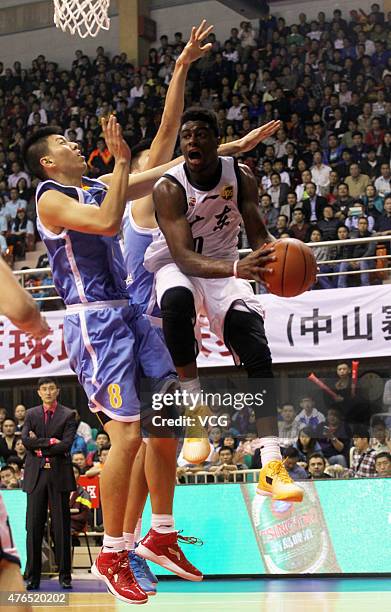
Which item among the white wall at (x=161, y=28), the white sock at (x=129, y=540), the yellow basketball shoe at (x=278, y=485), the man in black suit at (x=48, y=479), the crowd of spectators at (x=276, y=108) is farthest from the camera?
the white wall at (x=161, y=28)

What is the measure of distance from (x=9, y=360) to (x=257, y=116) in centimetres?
723

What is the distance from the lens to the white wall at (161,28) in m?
18.7

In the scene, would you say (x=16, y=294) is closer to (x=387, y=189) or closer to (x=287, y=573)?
(x=287, y=573)

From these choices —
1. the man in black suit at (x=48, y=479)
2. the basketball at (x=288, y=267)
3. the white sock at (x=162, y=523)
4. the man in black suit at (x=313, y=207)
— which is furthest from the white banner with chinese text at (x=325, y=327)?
the basketball at (x=288, y=267)

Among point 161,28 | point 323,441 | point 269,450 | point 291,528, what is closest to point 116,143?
point 269,450

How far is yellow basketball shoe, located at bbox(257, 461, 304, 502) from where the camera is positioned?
494cm

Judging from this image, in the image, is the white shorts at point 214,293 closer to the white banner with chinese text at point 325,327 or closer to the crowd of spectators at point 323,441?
the crowd of spectators at point 323,441

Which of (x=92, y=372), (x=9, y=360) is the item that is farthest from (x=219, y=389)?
(x=9, y=360)

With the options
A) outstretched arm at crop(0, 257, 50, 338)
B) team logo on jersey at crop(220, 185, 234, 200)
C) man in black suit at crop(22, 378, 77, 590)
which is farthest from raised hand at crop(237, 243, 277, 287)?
man in black suit at crop(22, 378, 77, 590)

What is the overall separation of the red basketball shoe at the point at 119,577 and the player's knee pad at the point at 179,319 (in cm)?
117

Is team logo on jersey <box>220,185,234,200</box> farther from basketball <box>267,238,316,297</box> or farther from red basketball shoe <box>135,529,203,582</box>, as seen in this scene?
red basketball shoe <box>135,529,203,582</box>

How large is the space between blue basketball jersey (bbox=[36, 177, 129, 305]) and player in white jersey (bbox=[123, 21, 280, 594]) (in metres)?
0.49

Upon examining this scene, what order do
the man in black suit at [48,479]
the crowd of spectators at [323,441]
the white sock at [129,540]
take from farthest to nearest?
the man in black suit at [48,479] < the crowd of spectators at [323,441] < the white sock at [129,540]

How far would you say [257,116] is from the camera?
57.4 ft
